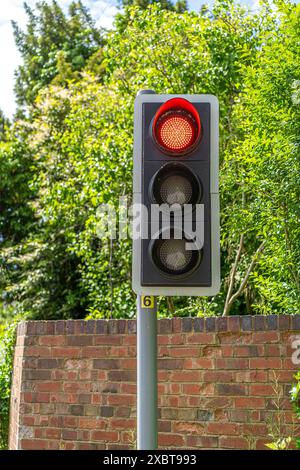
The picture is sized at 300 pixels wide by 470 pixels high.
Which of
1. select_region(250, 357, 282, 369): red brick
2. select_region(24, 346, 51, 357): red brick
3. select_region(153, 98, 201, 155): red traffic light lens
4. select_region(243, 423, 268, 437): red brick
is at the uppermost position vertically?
select_region(153, 98, 201, 155): red traffic light lens

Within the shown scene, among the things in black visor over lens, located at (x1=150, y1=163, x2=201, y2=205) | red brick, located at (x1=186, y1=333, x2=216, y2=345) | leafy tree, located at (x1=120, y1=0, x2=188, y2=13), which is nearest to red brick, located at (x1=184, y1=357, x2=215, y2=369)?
red brick, located at (x1=186, y1=333, x2=216, y2=345)

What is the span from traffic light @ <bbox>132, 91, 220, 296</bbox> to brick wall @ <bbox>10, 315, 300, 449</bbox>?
1986 mm

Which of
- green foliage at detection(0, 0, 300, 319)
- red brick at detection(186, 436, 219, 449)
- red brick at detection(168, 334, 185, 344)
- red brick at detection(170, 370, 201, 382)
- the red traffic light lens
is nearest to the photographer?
the red traffic light lens

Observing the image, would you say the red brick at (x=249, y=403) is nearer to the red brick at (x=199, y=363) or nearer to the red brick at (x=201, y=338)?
the red brick at (x=199, y=363)

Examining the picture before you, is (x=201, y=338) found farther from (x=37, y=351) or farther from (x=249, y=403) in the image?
(x=37, y=351)

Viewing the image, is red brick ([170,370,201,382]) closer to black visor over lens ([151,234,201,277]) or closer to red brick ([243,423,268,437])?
red brick ([243,423,268,437])

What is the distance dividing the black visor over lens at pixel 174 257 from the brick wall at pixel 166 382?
2031mm

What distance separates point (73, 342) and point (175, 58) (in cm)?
619

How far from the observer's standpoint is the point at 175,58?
1073 centimetres

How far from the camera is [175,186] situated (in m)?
3.29

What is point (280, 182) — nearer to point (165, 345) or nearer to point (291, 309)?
point (291, 309)

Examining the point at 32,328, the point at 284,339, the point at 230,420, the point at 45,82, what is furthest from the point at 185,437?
the point at 45,82

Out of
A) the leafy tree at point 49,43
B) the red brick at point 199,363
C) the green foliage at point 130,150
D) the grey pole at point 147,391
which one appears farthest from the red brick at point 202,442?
the leafy tree at point 49,43

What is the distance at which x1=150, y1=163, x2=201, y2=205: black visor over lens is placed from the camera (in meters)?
3.27
